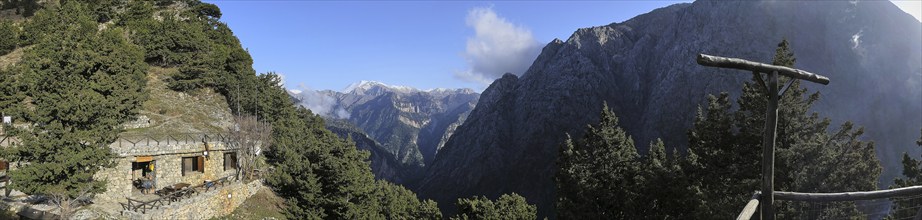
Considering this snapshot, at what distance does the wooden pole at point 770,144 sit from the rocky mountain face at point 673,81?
10701 cm

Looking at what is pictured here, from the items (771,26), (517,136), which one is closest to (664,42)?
(771,26)

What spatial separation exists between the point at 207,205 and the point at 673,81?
129 meters

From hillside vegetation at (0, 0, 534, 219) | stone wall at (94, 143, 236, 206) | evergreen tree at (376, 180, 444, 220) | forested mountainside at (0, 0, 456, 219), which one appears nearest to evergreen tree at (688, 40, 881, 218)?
hillside vegetation at (0, 0, 534, 219)

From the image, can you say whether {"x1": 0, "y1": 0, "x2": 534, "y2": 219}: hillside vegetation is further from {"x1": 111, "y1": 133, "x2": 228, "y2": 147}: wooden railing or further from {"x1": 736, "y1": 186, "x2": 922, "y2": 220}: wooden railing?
{"x1": 736, "y1": 186, "x2": 922, "y2": 220}: wooden railing

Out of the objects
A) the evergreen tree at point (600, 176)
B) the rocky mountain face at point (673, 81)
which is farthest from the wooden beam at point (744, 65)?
the rocky mountain face at point (673, 81)

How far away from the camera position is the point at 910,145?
98.0 m

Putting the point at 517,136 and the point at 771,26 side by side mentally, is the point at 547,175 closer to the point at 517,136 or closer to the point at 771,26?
the point at 517,136

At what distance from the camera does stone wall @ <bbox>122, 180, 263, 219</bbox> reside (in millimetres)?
24873

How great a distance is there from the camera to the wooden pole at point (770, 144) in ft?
19.3

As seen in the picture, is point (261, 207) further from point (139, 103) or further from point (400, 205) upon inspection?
point (400, 205)

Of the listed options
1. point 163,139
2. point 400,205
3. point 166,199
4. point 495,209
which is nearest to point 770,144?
point 495,209

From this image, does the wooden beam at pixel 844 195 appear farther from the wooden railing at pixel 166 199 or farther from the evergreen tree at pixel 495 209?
the wooden railing at pixel 166 199

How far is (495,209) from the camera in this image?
28500mm

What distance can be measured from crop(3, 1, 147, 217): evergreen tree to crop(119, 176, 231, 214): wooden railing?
97.6 inches
